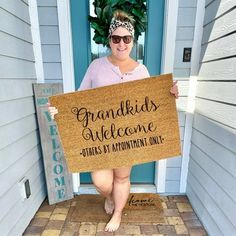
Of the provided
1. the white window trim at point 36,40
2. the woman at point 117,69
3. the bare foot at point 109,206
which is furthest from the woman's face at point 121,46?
the bare foot at point 109,206

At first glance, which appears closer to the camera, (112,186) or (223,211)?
(223,211)

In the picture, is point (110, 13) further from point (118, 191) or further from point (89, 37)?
point (118, 191)

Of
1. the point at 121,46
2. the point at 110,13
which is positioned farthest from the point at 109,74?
the point at 110,13

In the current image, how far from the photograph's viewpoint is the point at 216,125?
146 cm

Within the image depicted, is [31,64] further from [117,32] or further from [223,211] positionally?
[223,211]

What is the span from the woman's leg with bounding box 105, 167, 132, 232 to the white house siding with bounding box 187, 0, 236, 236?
1.94 ft

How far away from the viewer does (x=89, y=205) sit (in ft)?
6.29

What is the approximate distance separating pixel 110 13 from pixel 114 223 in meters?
1.49

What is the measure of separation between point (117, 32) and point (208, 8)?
2.73 feet

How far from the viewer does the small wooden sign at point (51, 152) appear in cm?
177

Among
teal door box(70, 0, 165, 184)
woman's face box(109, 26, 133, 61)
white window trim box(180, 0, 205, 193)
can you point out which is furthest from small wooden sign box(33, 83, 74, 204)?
white window trim box(180, 0, 205, 193)

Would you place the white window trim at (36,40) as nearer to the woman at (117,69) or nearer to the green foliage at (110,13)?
the green foliage at (110,13)

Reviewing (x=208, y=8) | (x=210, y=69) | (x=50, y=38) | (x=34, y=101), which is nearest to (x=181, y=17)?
(x=208, y=8)

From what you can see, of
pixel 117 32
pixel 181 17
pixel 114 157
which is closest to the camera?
pixel 117 32
